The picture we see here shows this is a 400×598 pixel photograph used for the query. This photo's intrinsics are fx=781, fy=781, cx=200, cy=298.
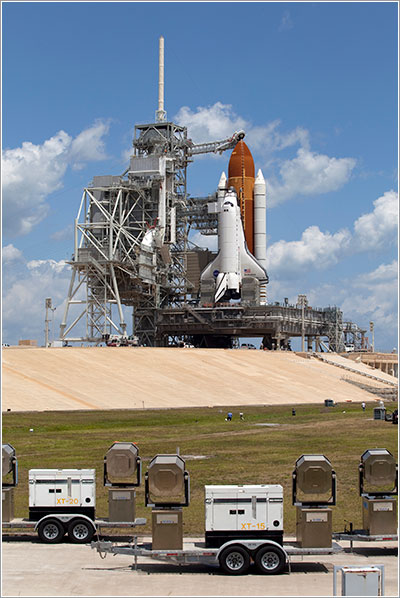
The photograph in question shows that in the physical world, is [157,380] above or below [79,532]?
above

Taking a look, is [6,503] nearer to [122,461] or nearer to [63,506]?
[63,506]

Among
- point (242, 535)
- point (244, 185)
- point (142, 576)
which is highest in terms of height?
point (244, 185)

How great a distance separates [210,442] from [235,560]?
19.2 m

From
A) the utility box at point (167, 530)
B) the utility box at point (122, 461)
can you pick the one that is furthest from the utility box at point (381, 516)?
the utility box at point (122, 461)

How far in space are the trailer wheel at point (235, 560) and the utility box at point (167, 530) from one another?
3.19ft

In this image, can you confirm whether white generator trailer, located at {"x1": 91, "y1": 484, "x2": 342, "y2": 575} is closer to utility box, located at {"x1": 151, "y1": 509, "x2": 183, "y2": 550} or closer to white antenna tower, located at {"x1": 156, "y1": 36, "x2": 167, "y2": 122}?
utility box, located at {"x1": 151, "y1": 509, "x2": 183, "y2": 550}

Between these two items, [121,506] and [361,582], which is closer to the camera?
[361,582]

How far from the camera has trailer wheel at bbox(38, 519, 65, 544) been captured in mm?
17172

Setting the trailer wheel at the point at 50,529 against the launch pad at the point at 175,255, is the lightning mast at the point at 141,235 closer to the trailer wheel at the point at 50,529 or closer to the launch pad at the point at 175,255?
the launch pad at the point at 175,255

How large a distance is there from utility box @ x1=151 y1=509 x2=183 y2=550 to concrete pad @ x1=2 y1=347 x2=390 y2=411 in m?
32.4

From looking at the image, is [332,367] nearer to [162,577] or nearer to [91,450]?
→ [91,450]

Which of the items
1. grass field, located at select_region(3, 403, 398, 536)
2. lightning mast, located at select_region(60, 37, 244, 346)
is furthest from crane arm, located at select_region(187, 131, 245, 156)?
grass field, located at select_region(3, 403, 398, 536)

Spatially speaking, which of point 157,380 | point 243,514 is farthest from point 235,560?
point 157,380

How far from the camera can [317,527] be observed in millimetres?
15812
